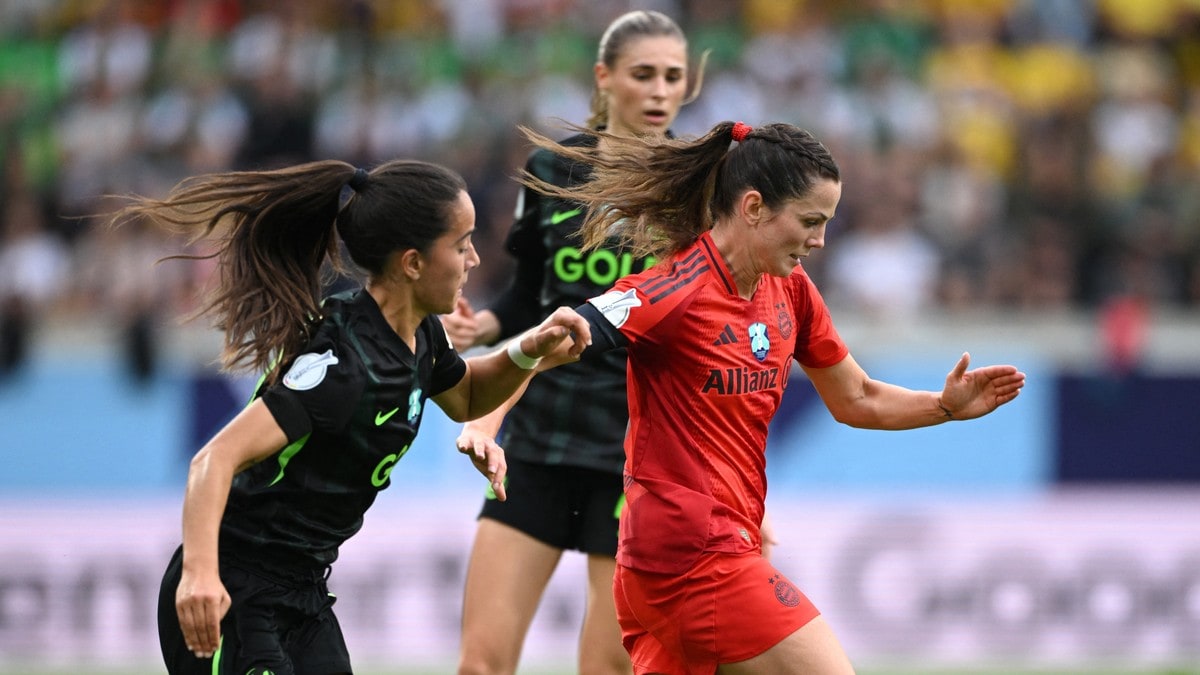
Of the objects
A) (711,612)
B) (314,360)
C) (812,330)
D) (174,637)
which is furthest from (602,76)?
(174,637)

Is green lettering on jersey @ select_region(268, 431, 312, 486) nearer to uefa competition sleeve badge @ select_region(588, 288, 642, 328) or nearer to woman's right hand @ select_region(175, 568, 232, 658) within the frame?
woman's right hand @ select_region(175, 568, 232, 658)

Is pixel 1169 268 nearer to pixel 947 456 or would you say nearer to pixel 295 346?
pixel 947 456

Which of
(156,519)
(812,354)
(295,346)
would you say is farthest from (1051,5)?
(295,346)

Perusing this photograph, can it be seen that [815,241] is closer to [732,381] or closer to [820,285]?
[732,381]

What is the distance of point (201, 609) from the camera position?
4117 mm

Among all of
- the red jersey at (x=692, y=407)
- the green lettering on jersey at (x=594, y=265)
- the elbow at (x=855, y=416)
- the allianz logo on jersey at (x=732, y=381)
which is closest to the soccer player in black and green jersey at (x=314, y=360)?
the red jersey at (x=692, y=407)

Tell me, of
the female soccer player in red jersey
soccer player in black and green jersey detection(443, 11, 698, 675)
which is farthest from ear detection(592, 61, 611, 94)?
the female soccer player in red jersey

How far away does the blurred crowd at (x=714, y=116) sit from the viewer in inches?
474

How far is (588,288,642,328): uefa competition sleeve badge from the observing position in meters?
4.59

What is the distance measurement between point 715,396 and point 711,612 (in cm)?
60

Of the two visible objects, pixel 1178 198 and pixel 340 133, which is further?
pixel 340 133

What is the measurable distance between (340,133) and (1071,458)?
6.35 metres

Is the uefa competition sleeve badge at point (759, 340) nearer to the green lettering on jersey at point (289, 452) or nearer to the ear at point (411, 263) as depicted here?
the ear at point (411, 263)

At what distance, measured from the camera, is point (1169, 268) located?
11977mm
